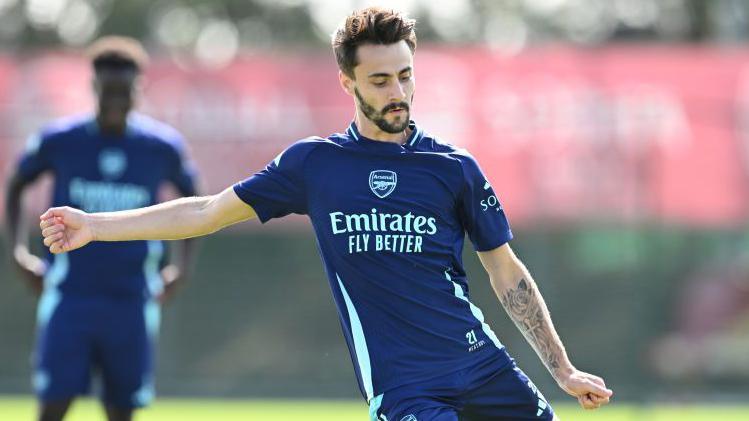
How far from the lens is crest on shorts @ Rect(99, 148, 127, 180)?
8.26m

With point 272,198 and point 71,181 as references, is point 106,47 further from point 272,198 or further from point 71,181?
point 272,198

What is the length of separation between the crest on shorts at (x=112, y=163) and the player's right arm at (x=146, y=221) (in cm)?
268

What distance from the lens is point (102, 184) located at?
823 centimetres

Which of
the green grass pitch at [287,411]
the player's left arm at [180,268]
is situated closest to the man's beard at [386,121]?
the player's left arm at [180,268]

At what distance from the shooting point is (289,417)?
1424 cm

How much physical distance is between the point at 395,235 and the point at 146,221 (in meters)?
0.95

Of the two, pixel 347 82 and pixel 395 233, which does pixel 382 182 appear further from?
pixel 347 82

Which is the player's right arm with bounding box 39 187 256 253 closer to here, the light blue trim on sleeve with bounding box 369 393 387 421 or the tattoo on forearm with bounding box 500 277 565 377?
the light blue trim on sleeve with bounding box 369 393 387 421

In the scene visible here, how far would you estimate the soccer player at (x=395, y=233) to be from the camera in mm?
5406

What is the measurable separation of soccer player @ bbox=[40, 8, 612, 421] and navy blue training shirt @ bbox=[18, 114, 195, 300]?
2.64 meters

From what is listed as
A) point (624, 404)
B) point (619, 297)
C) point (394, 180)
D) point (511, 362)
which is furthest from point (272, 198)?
point (619, 297)

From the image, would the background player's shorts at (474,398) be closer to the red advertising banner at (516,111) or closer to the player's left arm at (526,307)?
the player's left arm at (526,307)

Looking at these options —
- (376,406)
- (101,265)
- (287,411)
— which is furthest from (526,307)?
(287,411)

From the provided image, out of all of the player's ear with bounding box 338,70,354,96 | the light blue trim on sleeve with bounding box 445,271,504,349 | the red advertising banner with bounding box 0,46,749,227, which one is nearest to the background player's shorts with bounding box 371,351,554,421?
the light blue trim on sleeve with bounding box 445,271,504,349
